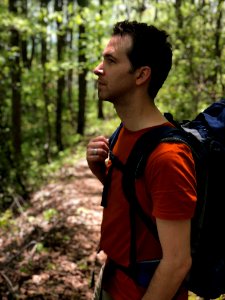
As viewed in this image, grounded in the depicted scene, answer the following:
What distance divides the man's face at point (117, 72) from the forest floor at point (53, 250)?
10.1 ft

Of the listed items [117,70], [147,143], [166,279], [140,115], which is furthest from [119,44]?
[166,279]

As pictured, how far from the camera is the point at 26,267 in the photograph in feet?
16.9

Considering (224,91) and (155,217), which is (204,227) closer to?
(155,217)

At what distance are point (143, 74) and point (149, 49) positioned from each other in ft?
0.46

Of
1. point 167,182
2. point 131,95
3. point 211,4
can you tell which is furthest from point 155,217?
point 211,4

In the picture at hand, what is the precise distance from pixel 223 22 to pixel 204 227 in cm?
840

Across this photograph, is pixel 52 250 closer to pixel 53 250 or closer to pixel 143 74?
pixel 53 250

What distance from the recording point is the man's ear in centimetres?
209

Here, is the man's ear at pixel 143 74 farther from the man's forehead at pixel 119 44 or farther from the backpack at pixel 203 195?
the backpack at pixel 203 195

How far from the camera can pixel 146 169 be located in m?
1.82

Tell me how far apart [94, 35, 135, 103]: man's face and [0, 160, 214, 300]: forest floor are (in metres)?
3.09

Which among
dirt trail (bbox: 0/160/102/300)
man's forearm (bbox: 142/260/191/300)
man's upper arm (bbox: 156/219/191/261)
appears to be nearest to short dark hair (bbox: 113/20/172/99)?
man's upper arm (bbox: 156/219/191/261)

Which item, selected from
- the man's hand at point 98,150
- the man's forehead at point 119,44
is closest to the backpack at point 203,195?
the man's hand at point 98,150

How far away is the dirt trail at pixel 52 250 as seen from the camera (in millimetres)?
4766
